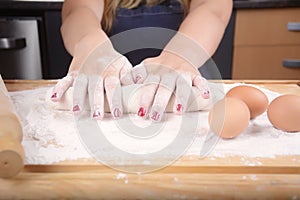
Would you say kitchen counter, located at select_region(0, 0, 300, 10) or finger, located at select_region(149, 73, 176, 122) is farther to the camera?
kitchen counter, located at select_region(0, 0, 300, 10)

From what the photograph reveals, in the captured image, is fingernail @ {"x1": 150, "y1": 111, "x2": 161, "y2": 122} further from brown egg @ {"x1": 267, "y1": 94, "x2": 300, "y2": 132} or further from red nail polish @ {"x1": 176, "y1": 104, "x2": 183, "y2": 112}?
brown egg @ {"x1": 267, "y1": 94, "x2": 300, "y2": 132}

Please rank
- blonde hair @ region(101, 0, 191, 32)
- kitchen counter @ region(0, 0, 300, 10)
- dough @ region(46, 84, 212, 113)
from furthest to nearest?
kitchen counter @ region(0, 0, 300, 10), blonde hair @ region(101, 0, 191, 32), dough @ region(46, 84, 212, 113)

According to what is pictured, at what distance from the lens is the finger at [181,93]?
0.56 metres

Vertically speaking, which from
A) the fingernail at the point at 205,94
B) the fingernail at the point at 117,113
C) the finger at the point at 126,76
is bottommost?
the fingernail at the point at 117,113

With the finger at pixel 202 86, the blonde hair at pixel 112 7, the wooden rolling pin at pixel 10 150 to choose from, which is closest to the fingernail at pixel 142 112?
the finger at pixel 202 86

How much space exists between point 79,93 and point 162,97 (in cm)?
14

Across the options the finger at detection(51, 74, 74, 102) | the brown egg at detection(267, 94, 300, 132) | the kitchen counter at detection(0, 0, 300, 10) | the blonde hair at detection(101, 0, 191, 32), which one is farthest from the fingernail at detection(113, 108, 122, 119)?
the kitchen counter at detection(0, 0, 300, 10)

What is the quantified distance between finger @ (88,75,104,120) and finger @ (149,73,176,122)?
0.08 meters

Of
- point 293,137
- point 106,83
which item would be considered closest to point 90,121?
point 106,83

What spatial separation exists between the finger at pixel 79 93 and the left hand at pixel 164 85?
0.10 metres

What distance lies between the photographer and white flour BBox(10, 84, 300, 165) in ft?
1.42

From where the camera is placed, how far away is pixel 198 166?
40 cm

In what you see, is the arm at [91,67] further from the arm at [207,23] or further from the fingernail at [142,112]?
the arm at [207,23]

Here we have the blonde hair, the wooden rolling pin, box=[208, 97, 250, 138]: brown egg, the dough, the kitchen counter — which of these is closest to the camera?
the wooden rolling pin
